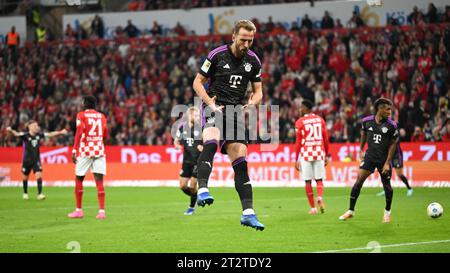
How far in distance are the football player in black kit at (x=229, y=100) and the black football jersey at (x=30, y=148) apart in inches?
575

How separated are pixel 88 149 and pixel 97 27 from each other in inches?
883

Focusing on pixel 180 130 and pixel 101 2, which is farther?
pixel 101 2

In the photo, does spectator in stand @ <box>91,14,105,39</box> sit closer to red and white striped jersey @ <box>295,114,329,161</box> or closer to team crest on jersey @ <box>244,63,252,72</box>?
red and white striped jersey @ <box>295,114,329,161</box>

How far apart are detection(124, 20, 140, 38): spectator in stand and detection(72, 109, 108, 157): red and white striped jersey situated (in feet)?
69.9

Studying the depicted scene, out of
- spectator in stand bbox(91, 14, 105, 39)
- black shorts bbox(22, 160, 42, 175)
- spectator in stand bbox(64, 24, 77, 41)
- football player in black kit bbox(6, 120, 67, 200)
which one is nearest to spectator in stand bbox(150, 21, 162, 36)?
spectator in stand bbox(91, 14, 105, 39)

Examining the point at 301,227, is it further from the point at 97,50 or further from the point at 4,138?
the point at 97,50

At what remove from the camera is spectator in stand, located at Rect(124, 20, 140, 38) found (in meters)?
38.4

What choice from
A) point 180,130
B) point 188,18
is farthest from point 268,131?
point 180,130

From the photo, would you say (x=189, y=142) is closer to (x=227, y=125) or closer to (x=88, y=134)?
(x=88, y=134)

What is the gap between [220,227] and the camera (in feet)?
49.3

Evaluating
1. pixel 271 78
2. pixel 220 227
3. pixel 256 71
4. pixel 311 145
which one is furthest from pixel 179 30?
pixel 256 71

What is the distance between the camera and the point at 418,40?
31953 mm

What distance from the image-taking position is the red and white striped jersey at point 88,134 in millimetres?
17422
